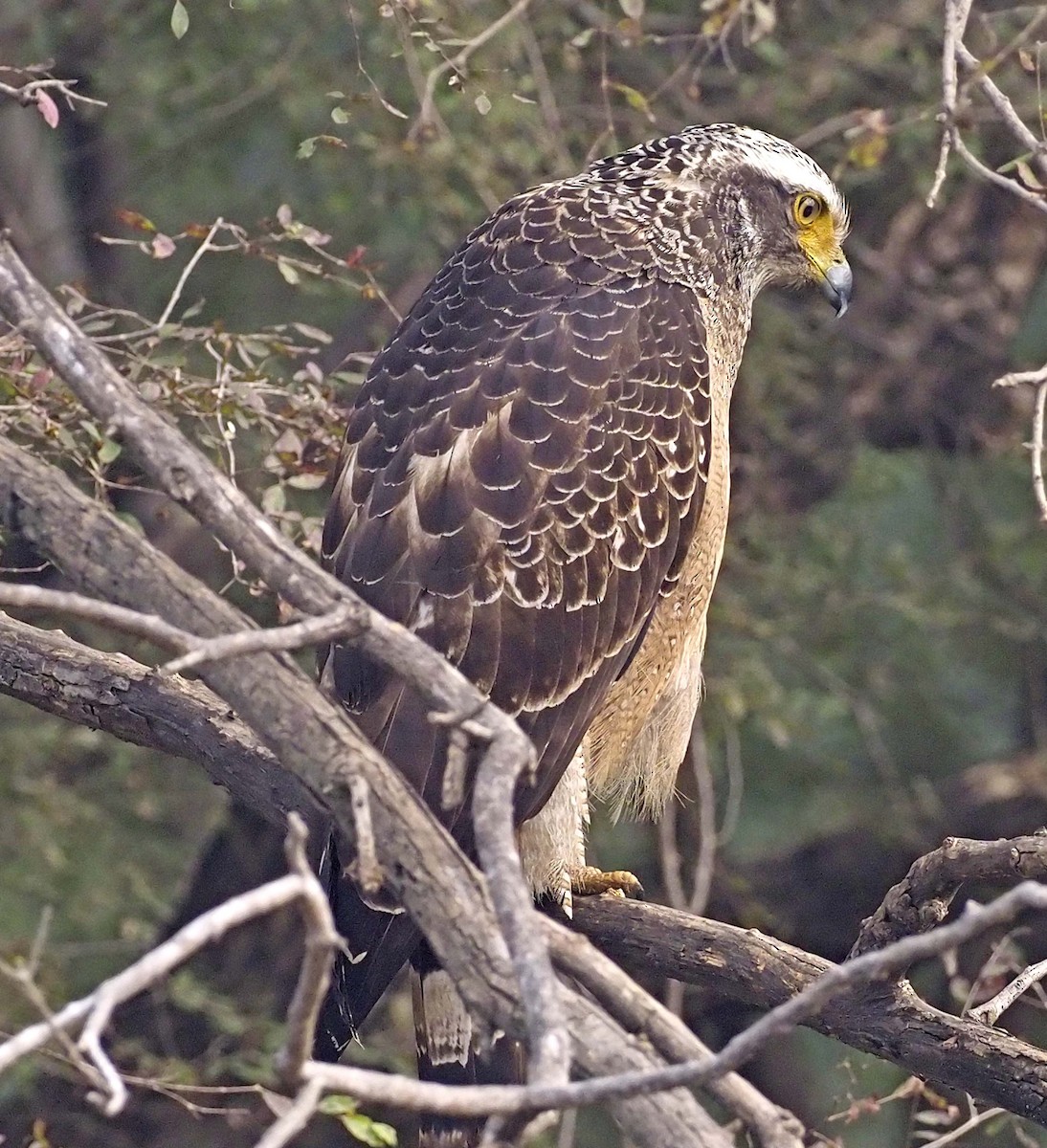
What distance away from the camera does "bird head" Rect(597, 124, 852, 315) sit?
4.20 m

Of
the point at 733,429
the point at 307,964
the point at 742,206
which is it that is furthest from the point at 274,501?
the point at 733,429

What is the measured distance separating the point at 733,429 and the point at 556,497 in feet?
8.03

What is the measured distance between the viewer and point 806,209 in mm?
4461

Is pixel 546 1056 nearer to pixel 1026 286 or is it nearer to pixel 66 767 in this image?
pixel 66 767

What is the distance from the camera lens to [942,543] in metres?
7.10

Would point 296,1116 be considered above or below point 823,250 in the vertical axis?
below

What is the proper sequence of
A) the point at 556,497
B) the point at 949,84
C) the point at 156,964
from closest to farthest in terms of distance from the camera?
the point at 156,964
the point at 949,84
the point at 556,497

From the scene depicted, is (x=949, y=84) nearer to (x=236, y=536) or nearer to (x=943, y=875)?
(x=943, y=875)

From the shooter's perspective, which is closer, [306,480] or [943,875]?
[943,875]

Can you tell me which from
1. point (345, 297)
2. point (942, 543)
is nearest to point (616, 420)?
point (345, 297)

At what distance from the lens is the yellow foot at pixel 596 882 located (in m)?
3.74

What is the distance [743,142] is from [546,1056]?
3076 millimetres

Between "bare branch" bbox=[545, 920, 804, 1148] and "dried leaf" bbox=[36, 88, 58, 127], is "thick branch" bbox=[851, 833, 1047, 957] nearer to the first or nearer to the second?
"bare branch" bbox=[545, 920, 804, 1148]

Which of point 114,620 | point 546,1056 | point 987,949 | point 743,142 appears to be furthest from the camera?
point 987,949
